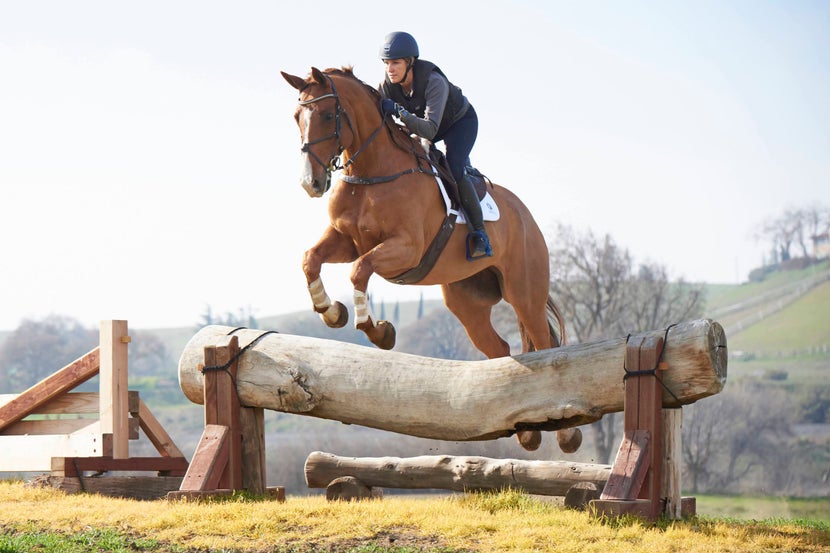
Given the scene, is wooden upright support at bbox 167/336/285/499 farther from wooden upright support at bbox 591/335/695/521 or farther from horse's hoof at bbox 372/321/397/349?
wooden upright support at bbox 591/335/695/521

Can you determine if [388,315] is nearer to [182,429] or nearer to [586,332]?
[182,429]

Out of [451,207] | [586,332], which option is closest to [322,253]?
[451,207]

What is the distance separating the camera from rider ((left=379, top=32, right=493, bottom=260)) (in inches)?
310

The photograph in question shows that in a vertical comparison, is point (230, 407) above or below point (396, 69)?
below

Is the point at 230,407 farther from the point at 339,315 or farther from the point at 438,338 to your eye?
the point at 438,338

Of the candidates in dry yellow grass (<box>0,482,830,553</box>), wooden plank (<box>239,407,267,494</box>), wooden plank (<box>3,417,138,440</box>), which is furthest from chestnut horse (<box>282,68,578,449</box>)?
wooden plank (<box>3,417,138,440</box>)

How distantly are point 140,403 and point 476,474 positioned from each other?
137 inches

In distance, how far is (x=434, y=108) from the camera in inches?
312

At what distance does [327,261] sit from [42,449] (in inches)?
133

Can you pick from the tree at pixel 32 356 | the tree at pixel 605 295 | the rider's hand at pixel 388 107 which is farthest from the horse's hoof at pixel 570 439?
the tree at pixel 32 356

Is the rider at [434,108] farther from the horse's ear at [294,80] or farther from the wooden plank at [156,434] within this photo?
the wooden plank at [156,434]

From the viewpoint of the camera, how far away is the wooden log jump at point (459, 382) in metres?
6.70

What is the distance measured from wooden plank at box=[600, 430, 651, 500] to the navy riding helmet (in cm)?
335

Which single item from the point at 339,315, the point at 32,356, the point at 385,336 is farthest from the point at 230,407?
the point at 32,356
